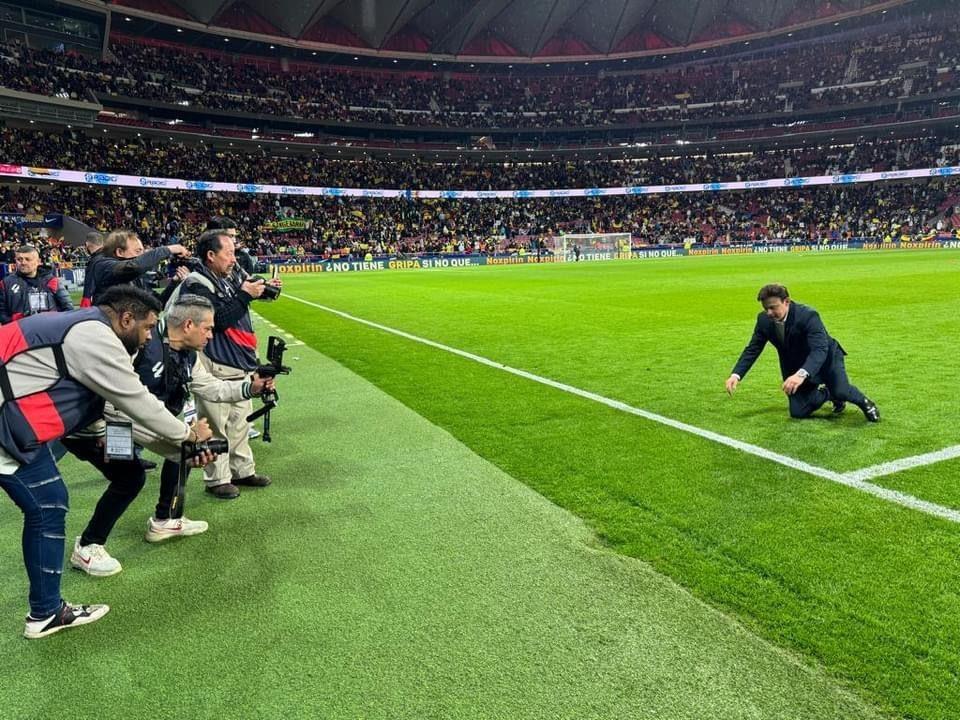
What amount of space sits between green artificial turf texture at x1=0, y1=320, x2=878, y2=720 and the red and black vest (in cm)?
108

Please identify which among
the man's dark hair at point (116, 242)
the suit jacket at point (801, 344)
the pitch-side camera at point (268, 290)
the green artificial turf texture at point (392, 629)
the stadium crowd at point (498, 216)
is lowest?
the green artificial turf texture at point (392, 629)

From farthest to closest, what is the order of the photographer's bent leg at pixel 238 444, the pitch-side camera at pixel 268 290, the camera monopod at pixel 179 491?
1. the photographer's bent leg at pixel 238 444
2. the pitch-side camera at pixel 268 290
3. the camera monopod at pixel 179 491

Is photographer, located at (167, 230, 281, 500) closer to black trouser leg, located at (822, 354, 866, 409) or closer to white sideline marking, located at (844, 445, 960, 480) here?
white sideline marking, located at (844, 445, 960, 480)

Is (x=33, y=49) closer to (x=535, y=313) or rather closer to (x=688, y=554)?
(x=535, y=313)

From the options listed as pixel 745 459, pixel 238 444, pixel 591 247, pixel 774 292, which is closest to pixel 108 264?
pixel 238 444

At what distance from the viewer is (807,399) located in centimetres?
628

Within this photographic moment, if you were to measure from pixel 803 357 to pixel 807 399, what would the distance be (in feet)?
1.45

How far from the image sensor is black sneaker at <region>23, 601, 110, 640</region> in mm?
3176

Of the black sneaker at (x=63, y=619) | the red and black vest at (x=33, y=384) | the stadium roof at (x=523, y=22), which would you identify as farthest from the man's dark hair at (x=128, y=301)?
the stadium roof at (x=523, y=22)

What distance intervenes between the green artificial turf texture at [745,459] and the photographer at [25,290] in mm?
4561

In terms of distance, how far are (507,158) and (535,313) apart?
5623 cm

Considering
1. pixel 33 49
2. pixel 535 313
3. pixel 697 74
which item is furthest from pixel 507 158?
pixel 535 313

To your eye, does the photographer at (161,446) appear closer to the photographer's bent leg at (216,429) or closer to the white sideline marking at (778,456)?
the photographer's bent leg at (216,429)

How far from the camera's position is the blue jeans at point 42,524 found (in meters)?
3.07
